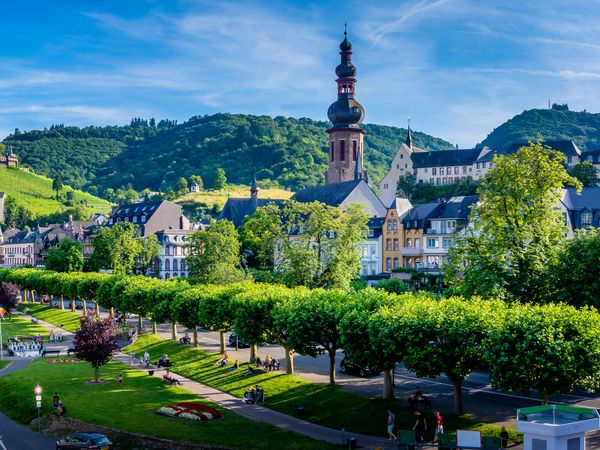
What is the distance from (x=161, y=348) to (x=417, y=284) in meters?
43.4

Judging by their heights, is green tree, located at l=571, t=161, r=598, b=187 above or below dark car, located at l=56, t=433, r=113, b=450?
above

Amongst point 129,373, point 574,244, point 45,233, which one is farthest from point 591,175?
point 45,233

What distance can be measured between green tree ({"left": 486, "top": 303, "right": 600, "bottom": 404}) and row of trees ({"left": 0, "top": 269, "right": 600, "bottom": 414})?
52mm

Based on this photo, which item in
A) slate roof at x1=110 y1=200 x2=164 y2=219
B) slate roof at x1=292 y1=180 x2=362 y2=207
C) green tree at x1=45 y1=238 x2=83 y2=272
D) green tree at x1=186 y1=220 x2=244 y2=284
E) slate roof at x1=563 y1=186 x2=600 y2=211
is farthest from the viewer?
slate roof at x1=110 y1=200 x2=164 y2=219

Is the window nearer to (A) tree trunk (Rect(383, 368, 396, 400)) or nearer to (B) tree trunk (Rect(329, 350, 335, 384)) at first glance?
→ (B) tree trunk (Rect(329, 350, 335, 384))

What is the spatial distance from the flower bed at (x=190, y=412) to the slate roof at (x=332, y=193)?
8558 centimetres

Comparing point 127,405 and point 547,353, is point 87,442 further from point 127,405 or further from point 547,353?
point 547,353

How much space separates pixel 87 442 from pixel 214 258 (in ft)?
183

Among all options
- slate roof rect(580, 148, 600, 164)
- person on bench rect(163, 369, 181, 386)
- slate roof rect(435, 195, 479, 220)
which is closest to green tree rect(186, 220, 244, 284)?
person on bench rect(163, 369, 181, 386)

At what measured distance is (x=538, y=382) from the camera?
121 feet

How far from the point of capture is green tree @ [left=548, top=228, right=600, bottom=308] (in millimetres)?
49781

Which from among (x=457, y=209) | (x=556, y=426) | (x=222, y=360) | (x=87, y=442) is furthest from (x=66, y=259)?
(x=556, y=426)

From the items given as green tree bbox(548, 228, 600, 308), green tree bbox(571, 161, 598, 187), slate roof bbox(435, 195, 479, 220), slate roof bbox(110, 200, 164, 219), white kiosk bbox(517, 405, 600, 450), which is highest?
green tree bbox(571, 161, 598, 187)

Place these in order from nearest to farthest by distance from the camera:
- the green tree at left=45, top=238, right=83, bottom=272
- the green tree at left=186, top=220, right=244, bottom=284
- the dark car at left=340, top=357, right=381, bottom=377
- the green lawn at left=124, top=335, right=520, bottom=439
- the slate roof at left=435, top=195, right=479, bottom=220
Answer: the green lawn at left=124, top=335, right=520, bottom=439 → the dark car at left=340, top=357, right=381, bottom=377 → the green tree at left=186, top=220, right=244, bottom=284 → the slate roof at left=435, top=195, right=479, bottom=220 → the green tree at left=45, top=238, right=83, bottom=272
